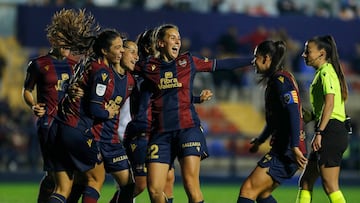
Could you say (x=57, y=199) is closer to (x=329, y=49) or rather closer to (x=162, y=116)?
(x=162, y=116)

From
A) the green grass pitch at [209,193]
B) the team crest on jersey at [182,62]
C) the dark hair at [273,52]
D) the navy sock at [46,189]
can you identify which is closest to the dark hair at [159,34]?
the team crest on jersey at [182,62]

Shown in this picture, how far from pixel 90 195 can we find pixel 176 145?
997mm

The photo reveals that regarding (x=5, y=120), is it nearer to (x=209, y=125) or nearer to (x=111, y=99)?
(x=209, y=125)

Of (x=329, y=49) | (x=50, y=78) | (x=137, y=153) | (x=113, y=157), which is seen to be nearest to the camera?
(x=113, y=157)

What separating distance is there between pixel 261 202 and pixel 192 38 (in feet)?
53.8

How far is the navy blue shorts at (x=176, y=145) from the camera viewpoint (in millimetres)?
10352

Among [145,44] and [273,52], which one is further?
[145,44]

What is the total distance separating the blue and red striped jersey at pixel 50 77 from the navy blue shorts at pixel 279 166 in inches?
100.0

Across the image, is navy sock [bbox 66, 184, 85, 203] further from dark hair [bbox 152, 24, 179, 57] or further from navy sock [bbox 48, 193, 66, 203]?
dark hair [bbox 152, 24, 179, 57]

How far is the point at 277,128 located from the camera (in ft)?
34.3

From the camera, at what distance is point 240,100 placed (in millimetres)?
26297

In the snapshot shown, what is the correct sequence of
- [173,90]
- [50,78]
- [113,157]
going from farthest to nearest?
1. [50,78]
2. [113,157]
3. [173,90]

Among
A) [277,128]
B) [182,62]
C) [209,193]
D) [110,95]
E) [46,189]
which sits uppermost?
[182,62]

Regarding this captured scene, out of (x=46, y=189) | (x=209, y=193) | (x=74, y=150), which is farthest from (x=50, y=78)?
(x=209, y=193)
